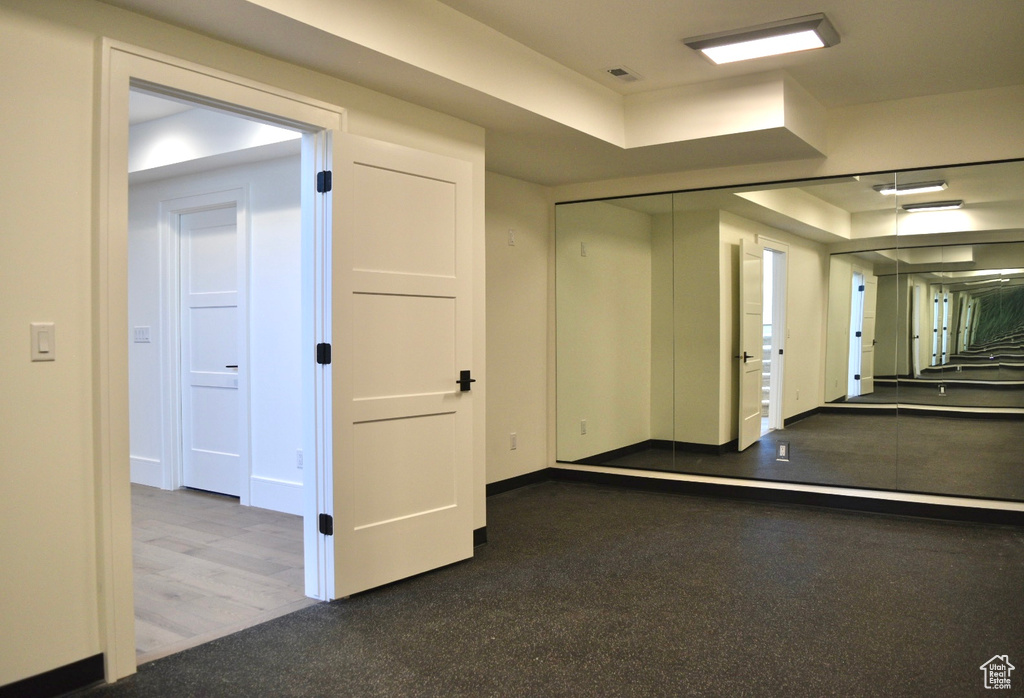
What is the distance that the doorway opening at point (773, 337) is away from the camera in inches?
206

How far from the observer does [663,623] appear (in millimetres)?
3074

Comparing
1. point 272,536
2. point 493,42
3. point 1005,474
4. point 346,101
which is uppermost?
point 493,42

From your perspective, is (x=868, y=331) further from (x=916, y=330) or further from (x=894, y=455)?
(x=894, y=455)

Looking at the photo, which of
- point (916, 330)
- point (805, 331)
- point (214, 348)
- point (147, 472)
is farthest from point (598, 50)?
point (147, 472)

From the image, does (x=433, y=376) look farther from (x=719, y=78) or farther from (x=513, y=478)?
(x=719, y=78)

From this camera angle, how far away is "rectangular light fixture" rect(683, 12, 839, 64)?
353 cm

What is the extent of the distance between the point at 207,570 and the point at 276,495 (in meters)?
1.23

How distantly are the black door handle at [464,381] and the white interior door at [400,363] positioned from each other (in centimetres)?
4

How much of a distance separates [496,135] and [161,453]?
3.55m

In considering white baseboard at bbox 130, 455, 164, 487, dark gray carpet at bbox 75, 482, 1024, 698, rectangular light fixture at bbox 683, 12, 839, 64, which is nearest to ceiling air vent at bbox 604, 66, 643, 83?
rectangular light fixture at bbox 683, 12, 839, 64

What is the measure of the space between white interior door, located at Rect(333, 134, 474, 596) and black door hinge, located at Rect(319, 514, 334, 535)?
25 millimetres

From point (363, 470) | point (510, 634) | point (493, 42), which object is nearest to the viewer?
point (510, 634)

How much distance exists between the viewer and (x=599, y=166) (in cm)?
524

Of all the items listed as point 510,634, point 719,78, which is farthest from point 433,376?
point 719,78
